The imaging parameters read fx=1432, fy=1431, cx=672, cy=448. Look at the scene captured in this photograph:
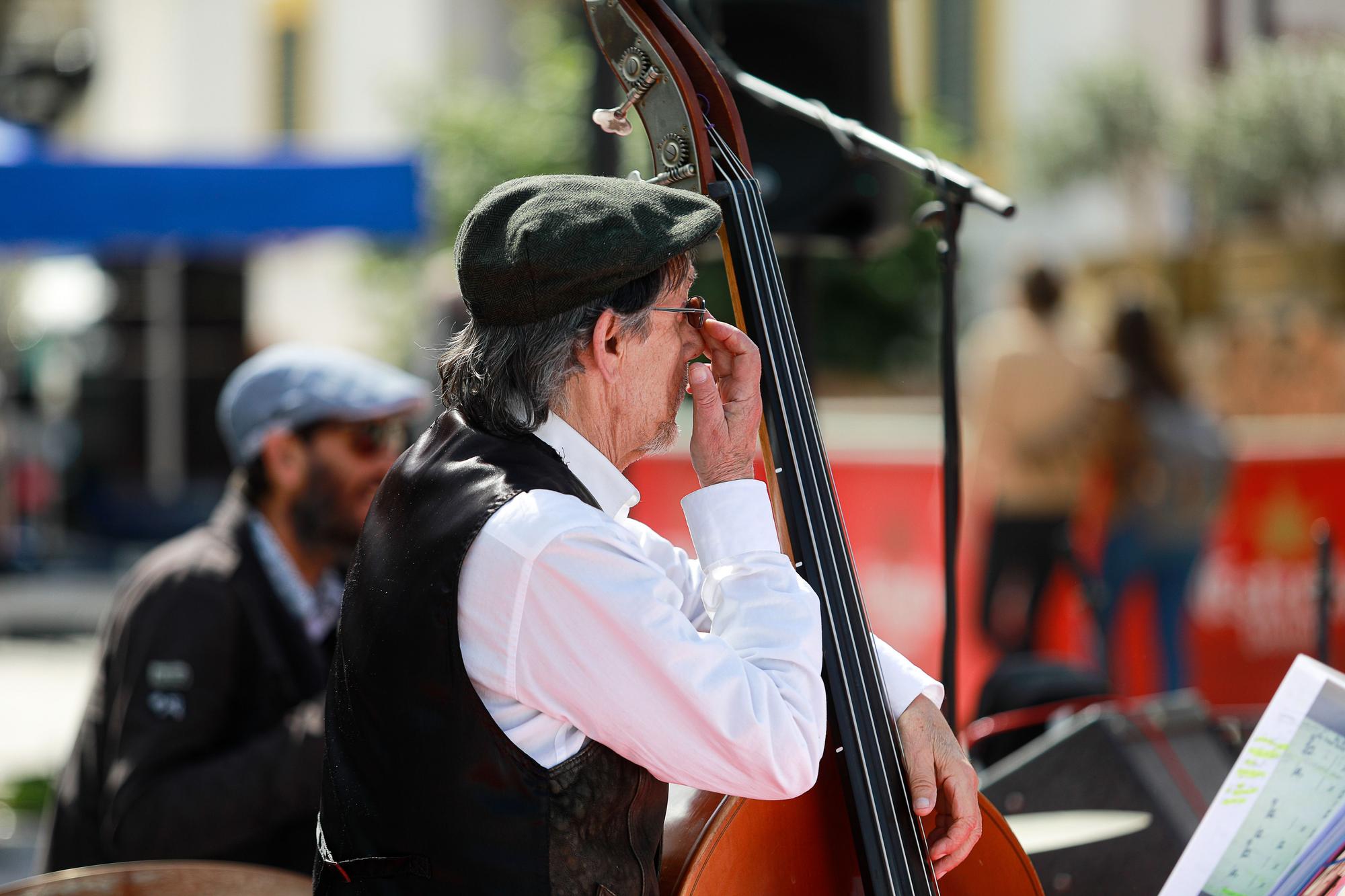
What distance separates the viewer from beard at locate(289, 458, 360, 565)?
2447 mm

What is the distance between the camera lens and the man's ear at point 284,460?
2.48 metres

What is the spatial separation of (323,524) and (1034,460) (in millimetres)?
3394

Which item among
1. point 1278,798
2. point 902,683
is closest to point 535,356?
point 902,683

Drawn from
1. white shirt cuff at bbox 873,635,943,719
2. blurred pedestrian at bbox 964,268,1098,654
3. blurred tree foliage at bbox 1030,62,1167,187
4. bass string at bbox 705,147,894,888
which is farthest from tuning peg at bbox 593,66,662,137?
blurred tree foliage at bbox 1030,62,1167,187

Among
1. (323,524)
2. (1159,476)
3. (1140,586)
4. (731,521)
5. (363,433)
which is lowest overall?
(1140,586)

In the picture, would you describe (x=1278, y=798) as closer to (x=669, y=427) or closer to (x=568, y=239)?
(x=669, y=427)

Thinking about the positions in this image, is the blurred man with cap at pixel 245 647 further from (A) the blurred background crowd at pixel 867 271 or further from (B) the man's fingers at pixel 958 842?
(B) the man's fingers at pixel 958 842

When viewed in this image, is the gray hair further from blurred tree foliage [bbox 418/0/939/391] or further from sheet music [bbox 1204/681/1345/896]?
blurred tree foliage [bbox 418/0/939/391]

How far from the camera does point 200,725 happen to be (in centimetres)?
215

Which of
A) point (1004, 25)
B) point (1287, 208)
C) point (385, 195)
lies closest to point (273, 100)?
point (1004, 25)

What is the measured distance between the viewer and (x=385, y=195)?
5.16 metres

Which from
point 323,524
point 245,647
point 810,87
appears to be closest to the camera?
point 245,647

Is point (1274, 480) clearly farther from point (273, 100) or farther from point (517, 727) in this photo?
point (273, 100)

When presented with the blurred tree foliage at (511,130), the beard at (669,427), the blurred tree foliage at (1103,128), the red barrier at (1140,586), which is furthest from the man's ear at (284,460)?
the blurred tree foliage at (1103,128)
